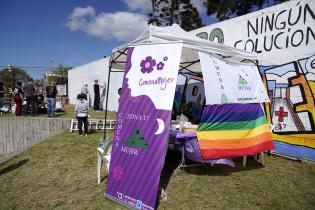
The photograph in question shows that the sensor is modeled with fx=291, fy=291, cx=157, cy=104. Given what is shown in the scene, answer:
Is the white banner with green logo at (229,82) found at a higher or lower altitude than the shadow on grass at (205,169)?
higher

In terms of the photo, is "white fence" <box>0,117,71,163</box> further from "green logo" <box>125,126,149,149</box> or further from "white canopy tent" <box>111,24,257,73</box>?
"green logo" <box>125,126,149,149</box>

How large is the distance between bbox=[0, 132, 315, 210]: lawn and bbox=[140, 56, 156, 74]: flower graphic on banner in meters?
2.10

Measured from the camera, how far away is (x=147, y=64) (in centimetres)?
464

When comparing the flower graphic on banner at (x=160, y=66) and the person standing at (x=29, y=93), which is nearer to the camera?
the flower graphic on banner at (x=160, y=66)

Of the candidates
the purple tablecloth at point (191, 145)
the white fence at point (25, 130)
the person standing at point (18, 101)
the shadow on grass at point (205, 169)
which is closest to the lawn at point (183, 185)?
the shadow on grass at point (205, 169)

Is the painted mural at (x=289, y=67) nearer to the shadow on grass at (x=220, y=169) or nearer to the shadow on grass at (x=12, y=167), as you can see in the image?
the shadow on grass at (x=220, y=169)

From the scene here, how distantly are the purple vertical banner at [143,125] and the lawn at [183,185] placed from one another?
385 mm

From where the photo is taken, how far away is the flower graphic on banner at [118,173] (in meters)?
4.59

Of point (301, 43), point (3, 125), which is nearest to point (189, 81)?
point (301, 43)

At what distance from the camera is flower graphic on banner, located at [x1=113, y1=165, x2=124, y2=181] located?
4593 millimetres

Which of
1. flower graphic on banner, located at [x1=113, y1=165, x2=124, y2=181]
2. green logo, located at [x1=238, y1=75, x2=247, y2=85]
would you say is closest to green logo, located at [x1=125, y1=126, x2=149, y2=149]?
flower graphic on banner, located at [x1=113, y1=165, x2=124, y2=181]

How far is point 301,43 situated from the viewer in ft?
22.5

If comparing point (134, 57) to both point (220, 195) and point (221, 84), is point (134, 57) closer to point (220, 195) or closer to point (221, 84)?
point (221, 84)

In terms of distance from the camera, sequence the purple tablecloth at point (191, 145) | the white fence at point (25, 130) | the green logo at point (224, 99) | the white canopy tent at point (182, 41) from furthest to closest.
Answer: the white fence at point (25, 130)
the purple tablecloth at point (191, 145)
the green logo at point (224, 99)
the white canopy tent at point (182, 41)
